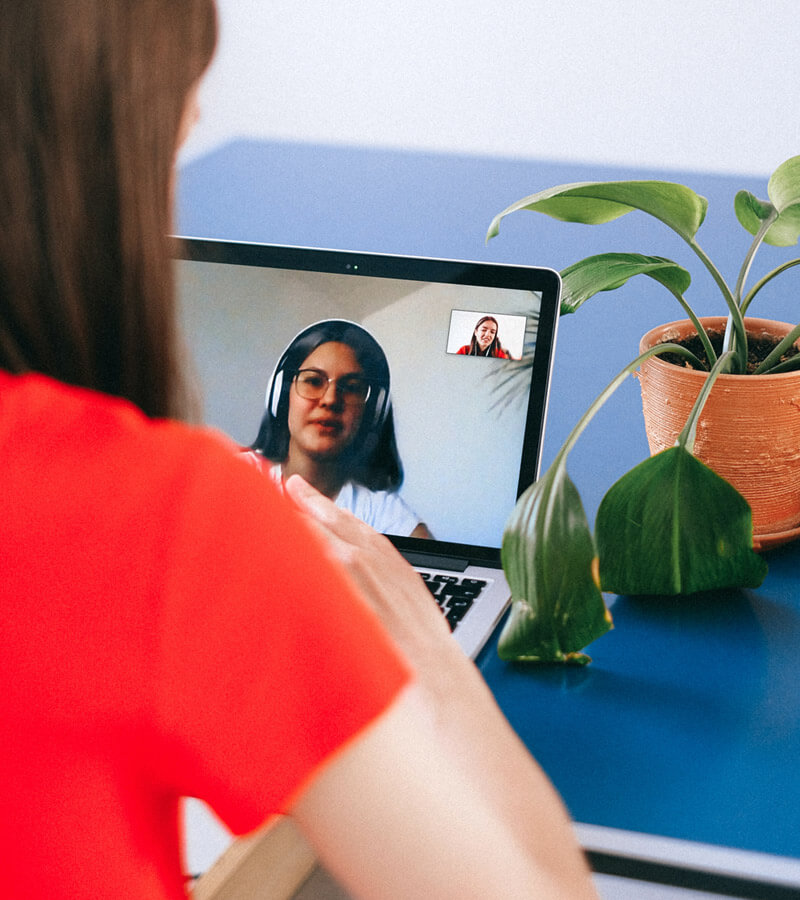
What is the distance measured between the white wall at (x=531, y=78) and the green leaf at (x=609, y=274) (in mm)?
2387

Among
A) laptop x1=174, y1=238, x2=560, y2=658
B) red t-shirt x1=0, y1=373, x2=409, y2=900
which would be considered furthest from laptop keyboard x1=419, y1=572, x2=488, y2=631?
red t-shirt x1=0, y1=373, x2=409, y2=900

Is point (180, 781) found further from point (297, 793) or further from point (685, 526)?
point (685, 526)

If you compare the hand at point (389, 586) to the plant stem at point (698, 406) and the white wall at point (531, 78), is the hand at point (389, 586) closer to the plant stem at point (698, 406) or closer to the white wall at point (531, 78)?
the plant stem at point (698, 406)

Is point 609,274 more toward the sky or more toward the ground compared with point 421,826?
more toward the sky

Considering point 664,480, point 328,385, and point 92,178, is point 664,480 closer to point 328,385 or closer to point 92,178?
point 328,385

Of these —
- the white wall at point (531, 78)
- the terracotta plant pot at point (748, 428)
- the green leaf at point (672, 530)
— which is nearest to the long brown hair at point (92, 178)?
the green leaf at point (672, 530)

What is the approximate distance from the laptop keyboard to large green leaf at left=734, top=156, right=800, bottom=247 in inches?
14.8

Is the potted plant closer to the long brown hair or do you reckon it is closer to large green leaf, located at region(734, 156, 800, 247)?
large green leaf, located at region(734, 156, 800, 247)

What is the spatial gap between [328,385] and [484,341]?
0.15m

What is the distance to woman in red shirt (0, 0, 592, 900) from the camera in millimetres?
320

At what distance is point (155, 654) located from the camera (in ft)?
1.05

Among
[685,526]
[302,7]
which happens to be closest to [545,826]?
[685,526]

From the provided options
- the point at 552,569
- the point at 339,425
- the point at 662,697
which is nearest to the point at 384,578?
the point at 552,569

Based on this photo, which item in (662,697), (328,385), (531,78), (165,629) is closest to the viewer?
(165,629)
